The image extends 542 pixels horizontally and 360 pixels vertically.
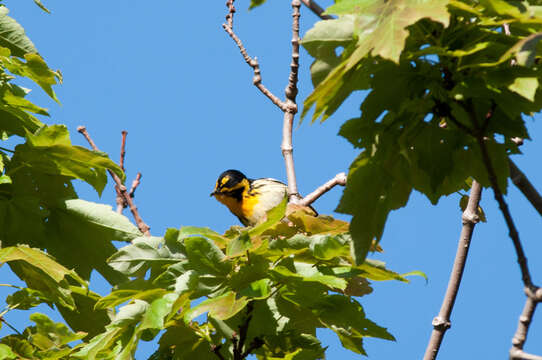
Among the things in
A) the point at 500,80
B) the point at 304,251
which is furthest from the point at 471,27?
the point at 304,251

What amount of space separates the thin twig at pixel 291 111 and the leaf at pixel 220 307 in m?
1.80

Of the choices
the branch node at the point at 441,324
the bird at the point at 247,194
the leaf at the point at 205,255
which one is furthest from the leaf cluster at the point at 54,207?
the bird at the point at 247,194

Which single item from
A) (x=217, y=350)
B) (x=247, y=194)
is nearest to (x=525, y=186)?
(x=217, y=350)

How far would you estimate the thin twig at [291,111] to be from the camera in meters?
4.46

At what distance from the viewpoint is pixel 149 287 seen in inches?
113

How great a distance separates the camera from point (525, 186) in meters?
2.12

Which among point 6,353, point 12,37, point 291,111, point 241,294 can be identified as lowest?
point 6,353

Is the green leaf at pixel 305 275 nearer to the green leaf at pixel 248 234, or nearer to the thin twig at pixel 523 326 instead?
the green leaf at pixel 248 234

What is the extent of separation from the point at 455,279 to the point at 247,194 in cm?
527

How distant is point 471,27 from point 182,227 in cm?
132

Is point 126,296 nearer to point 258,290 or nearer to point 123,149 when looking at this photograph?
point 258,290

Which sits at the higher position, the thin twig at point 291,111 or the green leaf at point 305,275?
the thin twig at point 291,111

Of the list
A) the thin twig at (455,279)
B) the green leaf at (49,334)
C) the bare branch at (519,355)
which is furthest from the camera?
the green leaf at (49,334)

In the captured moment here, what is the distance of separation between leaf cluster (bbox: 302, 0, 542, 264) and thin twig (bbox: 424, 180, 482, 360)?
951 millimetres
